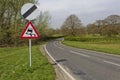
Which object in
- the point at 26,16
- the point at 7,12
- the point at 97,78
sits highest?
the point at 7,12

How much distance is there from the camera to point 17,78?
30.4 ft

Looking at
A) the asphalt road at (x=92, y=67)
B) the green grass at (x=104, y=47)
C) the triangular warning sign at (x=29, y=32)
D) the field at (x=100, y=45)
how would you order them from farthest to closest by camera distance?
the field at (x=100, y=45)
the green grass at (x=104, y=47)
the triangular warning sign at (x=29, y=32)
the asphalt road at (x=92, y=67)

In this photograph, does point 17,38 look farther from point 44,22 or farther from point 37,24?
point 44,22

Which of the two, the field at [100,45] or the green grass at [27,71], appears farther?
the field at [100,45]

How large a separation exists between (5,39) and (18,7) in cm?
794

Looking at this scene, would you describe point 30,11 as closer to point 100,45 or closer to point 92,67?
point 92,67

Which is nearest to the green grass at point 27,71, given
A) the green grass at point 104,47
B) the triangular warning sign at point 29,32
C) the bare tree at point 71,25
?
the triangular warning sign at point 29,32

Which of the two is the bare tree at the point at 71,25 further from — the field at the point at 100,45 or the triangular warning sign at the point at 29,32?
the triangular warning sign at the point at 29,32

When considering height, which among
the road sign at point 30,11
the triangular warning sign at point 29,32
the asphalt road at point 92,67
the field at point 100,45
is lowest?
the field at point 100,45

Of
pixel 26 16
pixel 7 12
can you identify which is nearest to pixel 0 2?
pixel 7 12

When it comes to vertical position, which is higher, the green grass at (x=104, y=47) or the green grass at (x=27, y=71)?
the green grass at (x=27, y=71)

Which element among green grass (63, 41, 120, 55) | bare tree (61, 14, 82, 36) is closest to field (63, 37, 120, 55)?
green grass (63, 41, 120, 55)

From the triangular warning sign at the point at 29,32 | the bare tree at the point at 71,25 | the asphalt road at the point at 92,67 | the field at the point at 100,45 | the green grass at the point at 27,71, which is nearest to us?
the green grass at the point at 27,71

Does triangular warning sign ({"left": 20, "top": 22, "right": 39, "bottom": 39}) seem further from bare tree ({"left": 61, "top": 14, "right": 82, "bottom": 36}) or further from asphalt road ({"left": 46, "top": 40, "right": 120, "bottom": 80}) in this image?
bare tree ({"left": 61, "top": 14, "right": 82, "bottom": 36})
